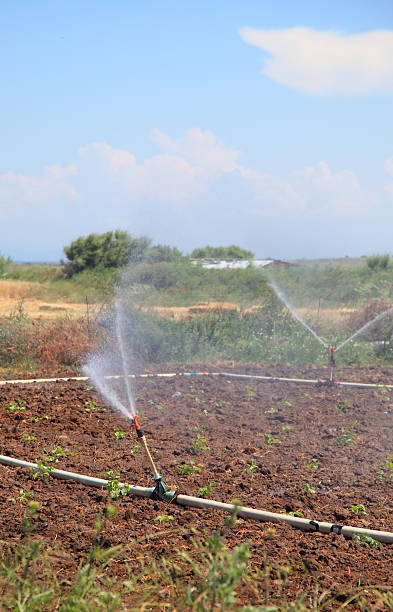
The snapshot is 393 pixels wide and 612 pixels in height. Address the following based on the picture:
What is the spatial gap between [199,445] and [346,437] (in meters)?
1.96

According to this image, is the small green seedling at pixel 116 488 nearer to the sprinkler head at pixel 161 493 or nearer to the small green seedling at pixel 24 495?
the sprinkler head at pixel 161 493

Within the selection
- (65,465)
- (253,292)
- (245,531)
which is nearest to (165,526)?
(245,531)

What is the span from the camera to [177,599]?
283cm

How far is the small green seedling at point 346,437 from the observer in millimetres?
6844

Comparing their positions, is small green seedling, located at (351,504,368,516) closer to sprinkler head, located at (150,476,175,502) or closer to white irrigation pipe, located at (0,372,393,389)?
sprinkler head, located at (150,476,175,502)

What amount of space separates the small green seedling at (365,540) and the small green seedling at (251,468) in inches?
58.9

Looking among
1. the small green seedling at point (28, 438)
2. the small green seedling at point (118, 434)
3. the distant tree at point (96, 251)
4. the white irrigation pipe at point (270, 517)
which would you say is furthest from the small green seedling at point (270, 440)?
the distant tree at point (96, 251)

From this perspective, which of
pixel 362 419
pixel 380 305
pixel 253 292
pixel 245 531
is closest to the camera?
pixel 245 531

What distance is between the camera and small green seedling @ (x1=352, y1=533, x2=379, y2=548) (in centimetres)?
395

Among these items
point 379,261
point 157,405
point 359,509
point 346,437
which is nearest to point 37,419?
point 157,405

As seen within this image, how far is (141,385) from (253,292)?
26.2 ft

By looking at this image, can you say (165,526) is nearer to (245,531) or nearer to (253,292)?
(245,531)

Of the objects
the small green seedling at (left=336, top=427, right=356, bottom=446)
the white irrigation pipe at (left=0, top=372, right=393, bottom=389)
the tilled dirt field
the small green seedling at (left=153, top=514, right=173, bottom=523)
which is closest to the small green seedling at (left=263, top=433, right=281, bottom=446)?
the tilled dirt field

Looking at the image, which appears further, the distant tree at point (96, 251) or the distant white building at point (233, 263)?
the distant tree at point (96, 251)
